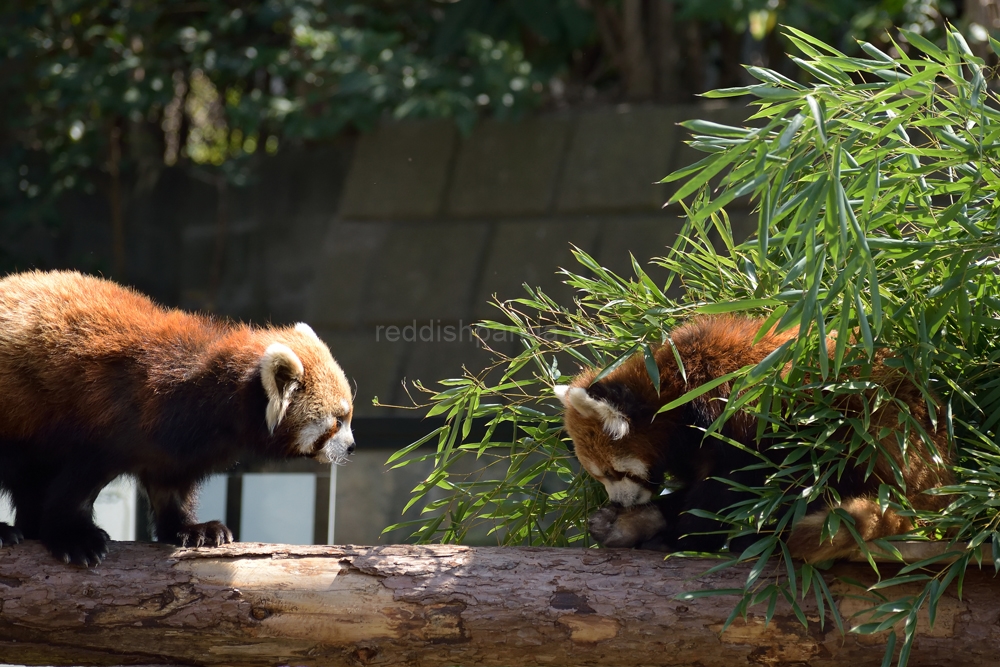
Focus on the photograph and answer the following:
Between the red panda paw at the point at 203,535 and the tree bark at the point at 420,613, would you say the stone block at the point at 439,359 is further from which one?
the tree bark at the point at 420,613

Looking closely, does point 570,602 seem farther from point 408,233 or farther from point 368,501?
point 408,233

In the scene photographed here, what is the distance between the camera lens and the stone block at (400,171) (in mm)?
4957

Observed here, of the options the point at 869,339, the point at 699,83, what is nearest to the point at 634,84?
the point at 699,83

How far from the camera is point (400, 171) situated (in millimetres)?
5016

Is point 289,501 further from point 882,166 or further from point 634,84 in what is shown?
point 634,84

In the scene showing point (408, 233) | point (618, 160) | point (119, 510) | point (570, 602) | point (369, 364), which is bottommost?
point (119, 510)

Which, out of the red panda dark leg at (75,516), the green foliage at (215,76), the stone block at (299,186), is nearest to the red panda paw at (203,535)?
the red panda dark leg at (75,516)

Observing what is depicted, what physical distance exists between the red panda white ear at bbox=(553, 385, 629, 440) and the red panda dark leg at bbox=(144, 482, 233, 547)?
2.63 ft

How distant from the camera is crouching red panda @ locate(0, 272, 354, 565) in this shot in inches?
80.3

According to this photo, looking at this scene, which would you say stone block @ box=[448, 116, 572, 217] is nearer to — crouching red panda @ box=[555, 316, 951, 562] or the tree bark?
crouching red panda @ box=[555, 316, 951, 562]

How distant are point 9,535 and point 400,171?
10.8 feet

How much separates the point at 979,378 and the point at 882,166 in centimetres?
43

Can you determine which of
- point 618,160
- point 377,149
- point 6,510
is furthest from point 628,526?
point 377,149

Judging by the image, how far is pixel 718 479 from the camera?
1.76 meters
